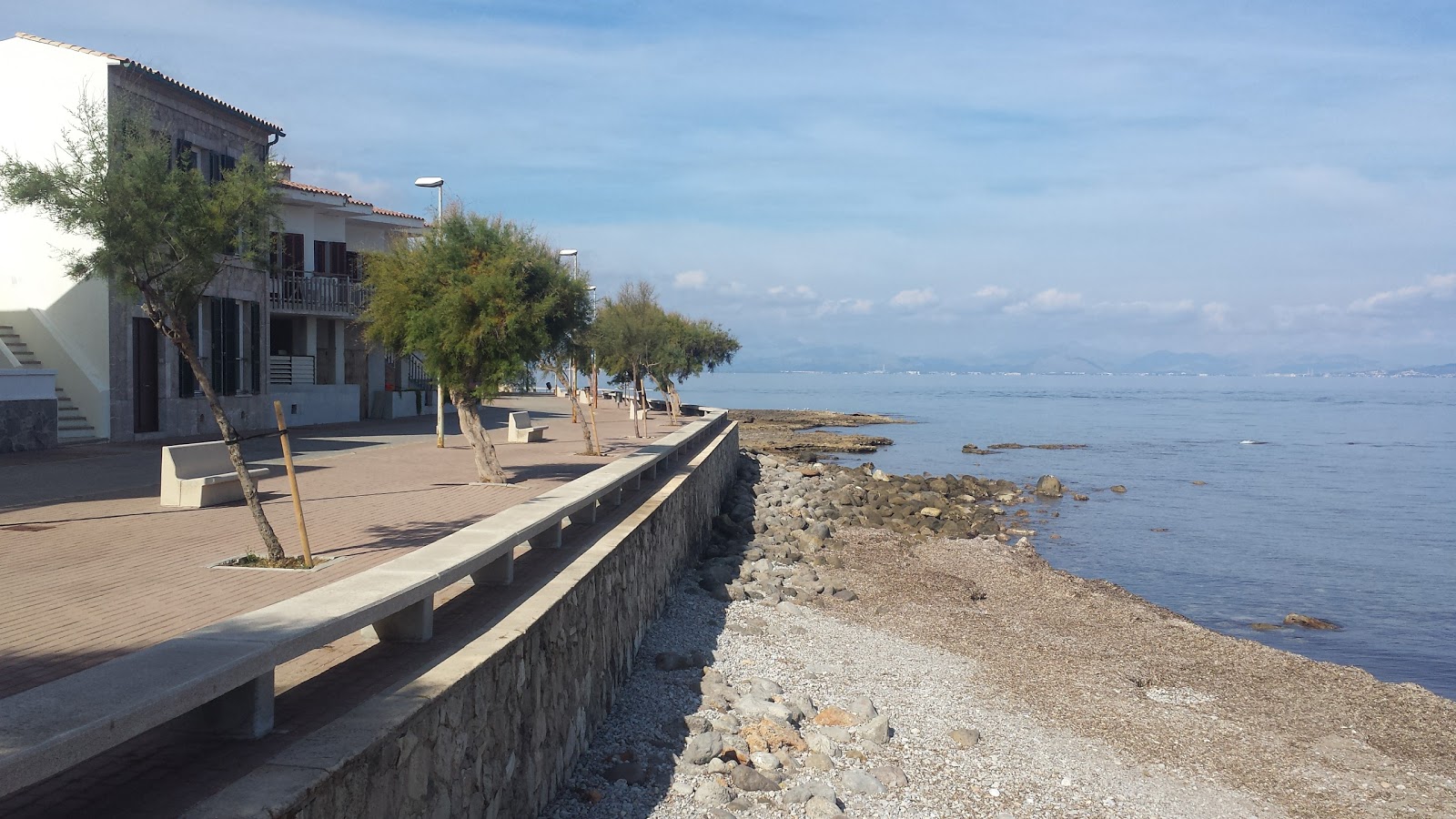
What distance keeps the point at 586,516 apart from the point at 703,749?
376 centimetres

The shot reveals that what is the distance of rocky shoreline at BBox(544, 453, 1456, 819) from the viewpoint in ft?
28.6

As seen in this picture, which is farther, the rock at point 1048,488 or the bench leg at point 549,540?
the rock at point 1048,488

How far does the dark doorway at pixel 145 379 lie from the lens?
21714 mm

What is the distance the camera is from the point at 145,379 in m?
22.1

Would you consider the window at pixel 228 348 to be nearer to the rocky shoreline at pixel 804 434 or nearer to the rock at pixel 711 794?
the rock at pixel 711 794

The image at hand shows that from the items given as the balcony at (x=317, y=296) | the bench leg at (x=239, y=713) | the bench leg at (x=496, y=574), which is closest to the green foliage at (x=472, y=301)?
the bench leg at (x=496, y=574)

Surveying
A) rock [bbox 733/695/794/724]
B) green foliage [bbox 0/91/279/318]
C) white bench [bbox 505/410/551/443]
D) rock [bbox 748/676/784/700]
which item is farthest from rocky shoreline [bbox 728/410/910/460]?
green foliage [bbox 0/91/279/318]

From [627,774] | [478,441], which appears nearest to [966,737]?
[627,774]

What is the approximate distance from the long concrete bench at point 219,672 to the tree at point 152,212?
3.39 m

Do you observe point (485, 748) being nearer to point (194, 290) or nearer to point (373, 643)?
point (373, 643)

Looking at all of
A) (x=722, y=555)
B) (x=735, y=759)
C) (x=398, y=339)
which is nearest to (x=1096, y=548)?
(x=722, y=555)

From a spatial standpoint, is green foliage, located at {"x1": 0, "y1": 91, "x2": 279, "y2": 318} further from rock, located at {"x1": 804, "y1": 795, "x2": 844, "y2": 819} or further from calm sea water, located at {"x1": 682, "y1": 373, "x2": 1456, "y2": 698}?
calm sea water, located at {"x1": 682, "y1": 373, "x2": 1456, "y2": 698}

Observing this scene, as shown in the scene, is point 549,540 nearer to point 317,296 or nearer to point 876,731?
point 876,731

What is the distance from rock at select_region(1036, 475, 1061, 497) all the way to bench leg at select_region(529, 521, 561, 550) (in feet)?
93.1
